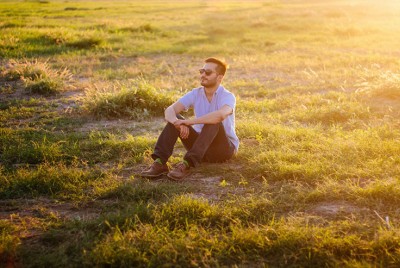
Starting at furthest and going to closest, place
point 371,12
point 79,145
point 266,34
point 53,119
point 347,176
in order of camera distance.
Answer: point 371,12 → point 266,34 → point 53,119 → point 79,145 → point 347,176

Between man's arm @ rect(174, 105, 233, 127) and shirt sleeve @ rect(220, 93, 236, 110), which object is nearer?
man's arm @ rect(174, 105, 233, 127)

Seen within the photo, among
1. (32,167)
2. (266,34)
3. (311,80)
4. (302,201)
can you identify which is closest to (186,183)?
(302,201)

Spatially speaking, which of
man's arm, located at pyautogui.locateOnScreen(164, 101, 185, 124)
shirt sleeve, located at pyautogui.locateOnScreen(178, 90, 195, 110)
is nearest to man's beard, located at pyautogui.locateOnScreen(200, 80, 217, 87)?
shirt sleeve, located at pyautogui.locateOnScreen(178, 90, 195, 110)

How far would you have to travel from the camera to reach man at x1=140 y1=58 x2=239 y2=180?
5680 mm

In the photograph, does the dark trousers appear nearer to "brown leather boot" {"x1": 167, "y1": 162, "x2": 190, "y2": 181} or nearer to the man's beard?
"brown leather boot" {"x1": 167, "y1": 162, "x2": 190, "y2": 181}

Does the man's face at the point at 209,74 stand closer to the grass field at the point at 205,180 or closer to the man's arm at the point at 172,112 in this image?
the man's arm at the point at 172,112

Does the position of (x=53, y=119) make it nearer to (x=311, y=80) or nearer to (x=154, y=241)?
(x=154, y=241)

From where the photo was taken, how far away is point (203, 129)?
18.9 feet

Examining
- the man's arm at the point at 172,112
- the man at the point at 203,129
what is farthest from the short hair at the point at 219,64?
the man's arm at the point at 172,112

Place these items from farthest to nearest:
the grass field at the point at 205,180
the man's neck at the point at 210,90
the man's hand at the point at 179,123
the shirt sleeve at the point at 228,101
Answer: the man's neck at the point at 210,90 → the shirt sleeve at the point at 228,101 → the man's hand at the point at 179,123 → the grass field at the point at 205,180

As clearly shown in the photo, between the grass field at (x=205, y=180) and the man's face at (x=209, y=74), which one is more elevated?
the man's face at (x=209, y=74)

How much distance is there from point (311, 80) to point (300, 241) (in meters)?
9.77

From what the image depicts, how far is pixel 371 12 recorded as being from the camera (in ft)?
123

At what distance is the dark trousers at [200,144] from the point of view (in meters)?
5.67
